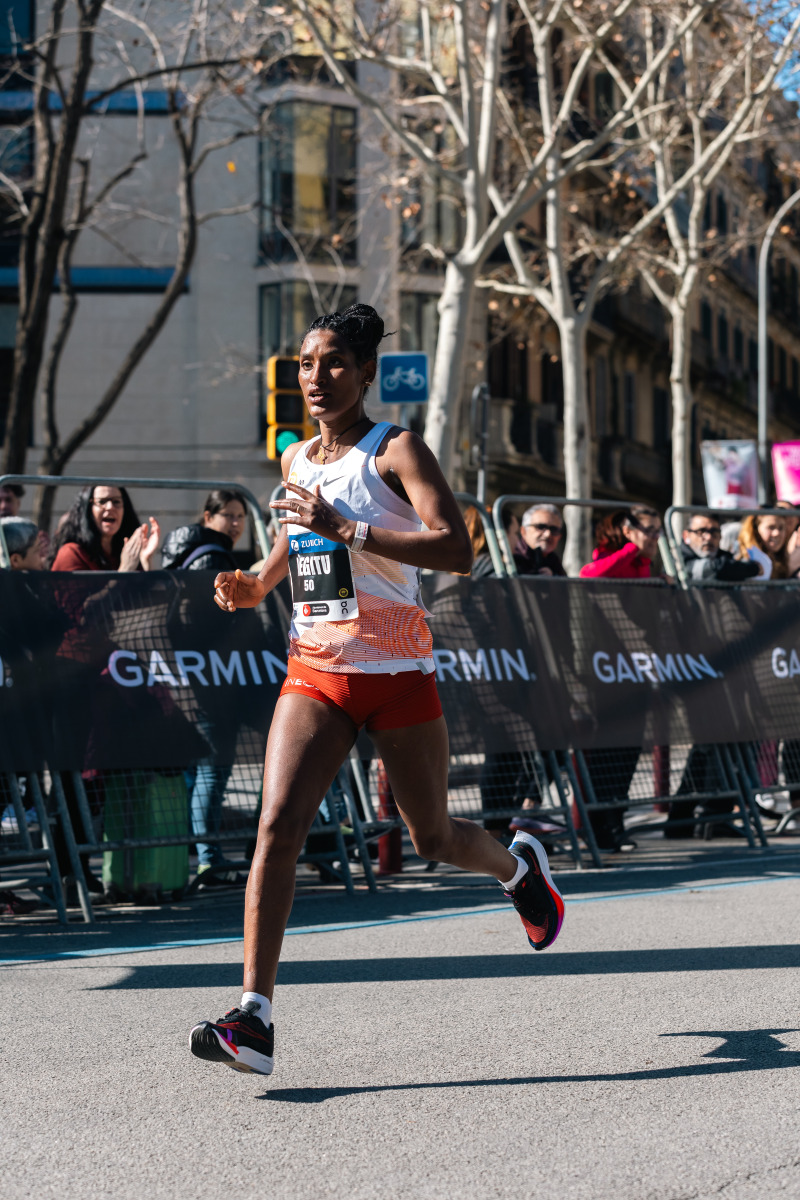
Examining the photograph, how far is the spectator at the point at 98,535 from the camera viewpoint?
27.2 feet

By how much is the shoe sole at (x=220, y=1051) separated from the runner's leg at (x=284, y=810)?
0.59ft

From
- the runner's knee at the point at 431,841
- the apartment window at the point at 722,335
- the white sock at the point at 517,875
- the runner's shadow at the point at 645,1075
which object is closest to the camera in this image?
the runner's shadow at the point at 645,1075

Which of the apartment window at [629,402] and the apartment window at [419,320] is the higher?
the apartment window at [419,320]

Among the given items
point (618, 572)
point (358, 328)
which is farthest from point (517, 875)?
point (618, 572)

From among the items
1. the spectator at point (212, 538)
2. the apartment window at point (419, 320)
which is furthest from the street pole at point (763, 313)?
the spectator at point (212, 538)

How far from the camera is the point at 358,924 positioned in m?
7.28

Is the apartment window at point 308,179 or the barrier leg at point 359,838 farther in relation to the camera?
the apartment window at point 308,179

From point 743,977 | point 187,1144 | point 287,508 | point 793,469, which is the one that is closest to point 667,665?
point 743,977

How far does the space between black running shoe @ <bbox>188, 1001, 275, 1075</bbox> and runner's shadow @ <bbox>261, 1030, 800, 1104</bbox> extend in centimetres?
10

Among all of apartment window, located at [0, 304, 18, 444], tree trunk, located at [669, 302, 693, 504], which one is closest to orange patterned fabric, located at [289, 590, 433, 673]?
tree trunk, located at [669, 302, 693, 504]

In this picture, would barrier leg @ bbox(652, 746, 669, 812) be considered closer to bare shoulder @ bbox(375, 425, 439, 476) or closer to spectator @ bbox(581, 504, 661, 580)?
spectator @ bbox(581, 504, 661, 580)

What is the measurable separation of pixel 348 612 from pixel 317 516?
39 cm

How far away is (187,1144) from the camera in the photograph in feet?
12.8

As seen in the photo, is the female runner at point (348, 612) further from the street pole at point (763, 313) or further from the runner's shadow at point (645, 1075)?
the street pole at point (763, 313)
